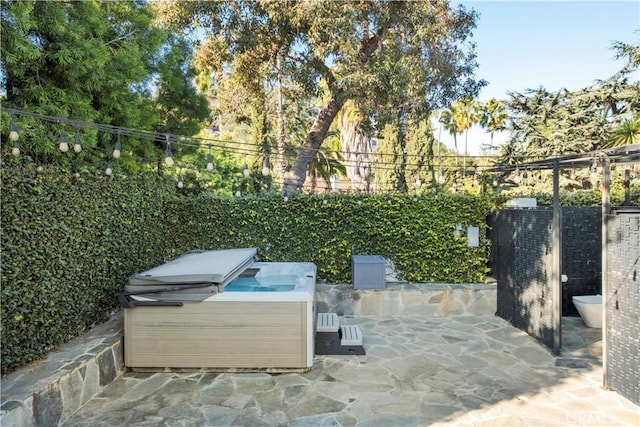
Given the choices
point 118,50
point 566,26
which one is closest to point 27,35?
point 118,50

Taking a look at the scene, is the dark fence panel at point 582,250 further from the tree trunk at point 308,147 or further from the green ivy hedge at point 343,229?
the tree trunk at point 308,147

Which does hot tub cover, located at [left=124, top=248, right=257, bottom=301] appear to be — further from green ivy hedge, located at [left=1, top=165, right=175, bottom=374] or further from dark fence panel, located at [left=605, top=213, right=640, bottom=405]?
dark fence panel, located at [left=605, top=213, right=640, bottom=405]

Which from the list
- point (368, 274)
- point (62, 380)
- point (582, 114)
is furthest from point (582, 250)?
point (582, 114)

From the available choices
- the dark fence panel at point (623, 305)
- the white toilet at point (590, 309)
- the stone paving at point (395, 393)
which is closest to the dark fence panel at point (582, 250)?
the white toilet at point (590, 309)

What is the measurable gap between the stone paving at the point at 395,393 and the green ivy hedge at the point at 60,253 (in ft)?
2.55

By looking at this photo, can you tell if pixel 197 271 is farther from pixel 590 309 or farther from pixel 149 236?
pixel 590 309

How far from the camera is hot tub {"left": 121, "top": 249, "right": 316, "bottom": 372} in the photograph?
390cm

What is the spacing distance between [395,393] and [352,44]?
631 centimetres

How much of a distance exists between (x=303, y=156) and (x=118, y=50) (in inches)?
216

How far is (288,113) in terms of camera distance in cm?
1354

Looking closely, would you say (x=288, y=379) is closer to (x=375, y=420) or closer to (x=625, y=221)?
(x=375, y=420)

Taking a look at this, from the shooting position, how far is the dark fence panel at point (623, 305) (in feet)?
10.6

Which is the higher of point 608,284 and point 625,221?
point 625,221

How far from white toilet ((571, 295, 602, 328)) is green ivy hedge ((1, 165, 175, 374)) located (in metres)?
6.25
